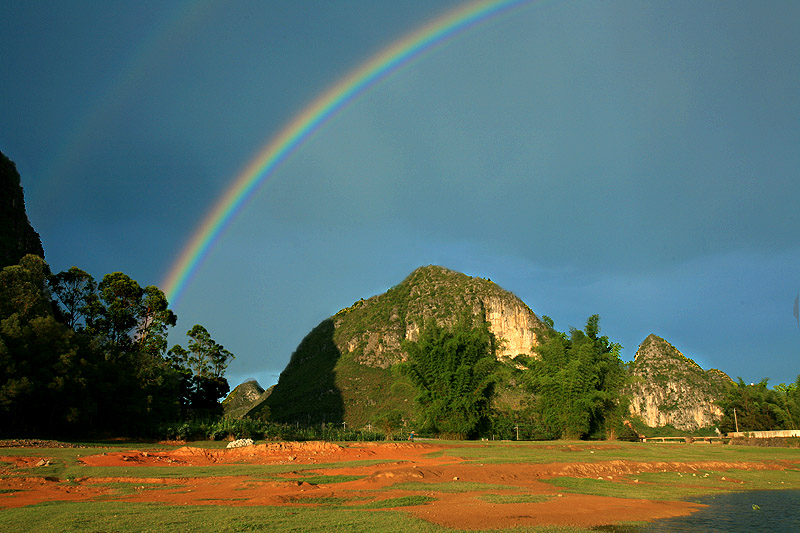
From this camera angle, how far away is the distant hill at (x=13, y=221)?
56.9 metres

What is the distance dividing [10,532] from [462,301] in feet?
392

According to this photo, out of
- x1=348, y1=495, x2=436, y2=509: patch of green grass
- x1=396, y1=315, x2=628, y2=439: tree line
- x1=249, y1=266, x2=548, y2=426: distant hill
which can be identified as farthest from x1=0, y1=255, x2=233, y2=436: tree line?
x1=249, y1=266, x2=548, y2=426: distant hill

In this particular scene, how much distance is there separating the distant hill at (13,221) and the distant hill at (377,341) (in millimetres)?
54010

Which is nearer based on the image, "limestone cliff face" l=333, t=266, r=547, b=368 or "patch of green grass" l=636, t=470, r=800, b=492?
"patch of green grass" l=636, t=470, r=800, b=492

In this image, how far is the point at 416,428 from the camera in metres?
44.0

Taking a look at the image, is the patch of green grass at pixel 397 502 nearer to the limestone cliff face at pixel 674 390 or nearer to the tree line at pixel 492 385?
the tree line at pixel 492 385

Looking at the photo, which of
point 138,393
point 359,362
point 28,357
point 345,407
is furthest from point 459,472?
point 359,362

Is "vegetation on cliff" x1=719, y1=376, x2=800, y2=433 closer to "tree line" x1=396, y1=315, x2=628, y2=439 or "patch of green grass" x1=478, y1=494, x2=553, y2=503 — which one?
"tree line" x1=396, y1=315, x2=628, y2=439

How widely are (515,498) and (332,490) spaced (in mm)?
4914

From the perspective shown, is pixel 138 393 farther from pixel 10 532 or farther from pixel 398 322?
pixel 398 322

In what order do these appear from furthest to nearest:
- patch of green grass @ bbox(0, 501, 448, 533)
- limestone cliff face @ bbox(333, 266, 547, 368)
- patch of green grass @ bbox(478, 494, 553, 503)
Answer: limestone cliff face @ bbox(333, 266, 547, 368) → patch of green grass @ bbox(478, 494, 553, 503) → patch of green grass @ bbox(0, 501, 448, 533)

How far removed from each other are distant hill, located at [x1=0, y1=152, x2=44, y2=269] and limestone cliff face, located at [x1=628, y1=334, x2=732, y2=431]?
314ft

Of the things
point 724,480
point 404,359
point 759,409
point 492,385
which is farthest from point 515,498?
point 404,359

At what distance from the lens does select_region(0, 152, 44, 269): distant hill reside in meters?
56.9
